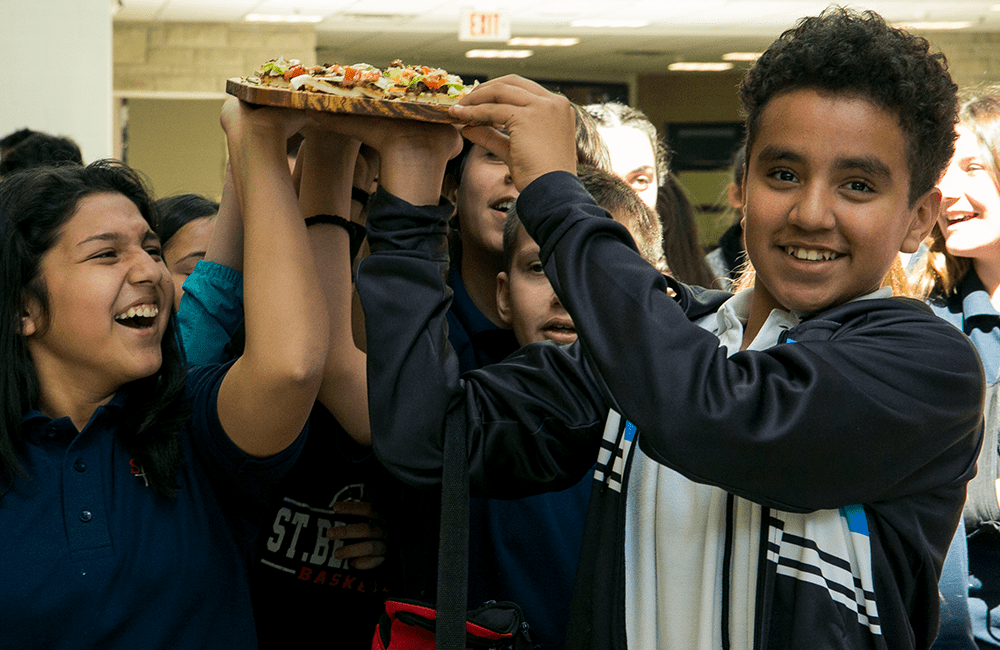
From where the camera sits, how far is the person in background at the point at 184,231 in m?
2.35

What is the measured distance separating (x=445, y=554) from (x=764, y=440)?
36 centimetres

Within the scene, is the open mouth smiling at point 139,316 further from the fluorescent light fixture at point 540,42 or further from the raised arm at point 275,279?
the fluorescent light fixture at point 540,42

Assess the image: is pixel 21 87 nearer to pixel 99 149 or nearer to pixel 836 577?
pixel 99 149

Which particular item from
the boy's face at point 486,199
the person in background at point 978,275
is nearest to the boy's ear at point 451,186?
the boy's face at point 486,199

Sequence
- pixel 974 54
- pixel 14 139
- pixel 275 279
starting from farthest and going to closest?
pixel 974 54
pixel 14 139
pixel 275 279

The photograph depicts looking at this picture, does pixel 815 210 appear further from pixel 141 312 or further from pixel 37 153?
pixel 37 153

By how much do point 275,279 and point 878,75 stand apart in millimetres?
805

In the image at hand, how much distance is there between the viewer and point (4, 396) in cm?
Result: 145

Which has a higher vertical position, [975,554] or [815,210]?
[815,210]

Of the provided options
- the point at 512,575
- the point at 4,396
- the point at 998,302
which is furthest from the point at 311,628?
the point at 998,302

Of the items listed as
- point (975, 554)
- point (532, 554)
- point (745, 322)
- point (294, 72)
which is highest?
point (294, 72)

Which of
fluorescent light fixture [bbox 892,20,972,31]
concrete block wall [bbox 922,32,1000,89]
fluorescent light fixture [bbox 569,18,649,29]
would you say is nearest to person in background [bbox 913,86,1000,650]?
fluorescent light fixture [bbox 569,18,649,29]

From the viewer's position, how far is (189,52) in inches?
380

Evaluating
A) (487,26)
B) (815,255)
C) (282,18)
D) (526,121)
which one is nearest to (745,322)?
(815,255)
